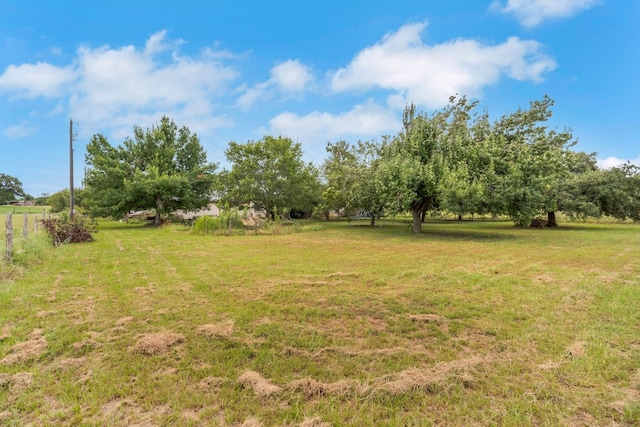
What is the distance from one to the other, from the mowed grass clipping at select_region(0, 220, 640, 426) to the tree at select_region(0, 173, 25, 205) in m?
106

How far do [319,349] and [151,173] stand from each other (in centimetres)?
2141

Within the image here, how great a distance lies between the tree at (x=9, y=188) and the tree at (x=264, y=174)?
93079mm

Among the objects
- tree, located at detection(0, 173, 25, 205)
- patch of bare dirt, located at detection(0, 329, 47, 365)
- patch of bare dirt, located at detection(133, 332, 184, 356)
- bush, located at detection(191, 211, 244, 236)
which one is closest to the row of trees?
bush, located at detection(191, 211, 244, 236)

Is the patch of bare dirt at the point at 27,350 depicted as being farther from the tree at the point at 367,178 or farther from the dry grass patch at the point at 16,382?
the tree at the point at 367,178

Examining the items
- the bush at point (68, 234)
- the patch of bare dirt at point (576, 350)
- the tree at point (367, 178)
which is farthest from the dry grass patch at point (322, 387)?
the tree at point (367, 178)

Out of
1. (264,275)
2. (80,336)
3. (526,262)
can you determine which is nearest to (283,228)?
(264,275)

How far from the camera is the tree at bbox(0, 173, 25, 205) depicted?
79000 mm

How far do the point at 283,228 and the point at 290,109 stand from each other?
7.86m

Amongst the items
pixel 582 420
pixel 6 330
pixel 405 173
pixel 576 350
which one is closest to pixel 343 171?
pixel 405 173

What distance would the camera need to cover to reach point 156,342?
121 inches

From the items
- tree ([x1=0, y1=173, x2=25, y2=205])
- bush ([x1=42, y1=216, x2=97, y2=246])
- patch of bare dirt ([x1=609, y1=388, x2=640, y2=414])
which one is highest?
tree ([x1=0, y1=173, x2=25, y2=205])

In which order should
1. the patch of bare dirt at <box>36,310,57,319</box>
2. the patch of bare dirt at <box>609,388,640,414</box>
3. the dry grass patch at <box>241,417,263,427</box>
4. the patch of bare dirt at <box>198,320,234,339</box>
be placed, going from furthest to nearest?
the patch of bare dirt at <box>36,310,57,319</box>
the patch of bare dirt at <box>198,320,234,339</box>
the patch of bare dirt at <box>609,388,640,414</box>
the dry grass patch at <box>241,417,263,427</box>

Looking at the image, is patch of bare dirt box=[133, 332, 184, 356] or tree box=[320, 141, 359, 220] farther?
tree box=[320, 141, 359, 220]

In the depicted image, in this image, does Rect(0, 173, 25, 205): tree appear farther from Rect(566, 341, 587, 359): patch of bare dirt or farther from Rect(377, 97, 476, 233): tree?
Rect(566, 341, 587, 359): patch of bare dirt
